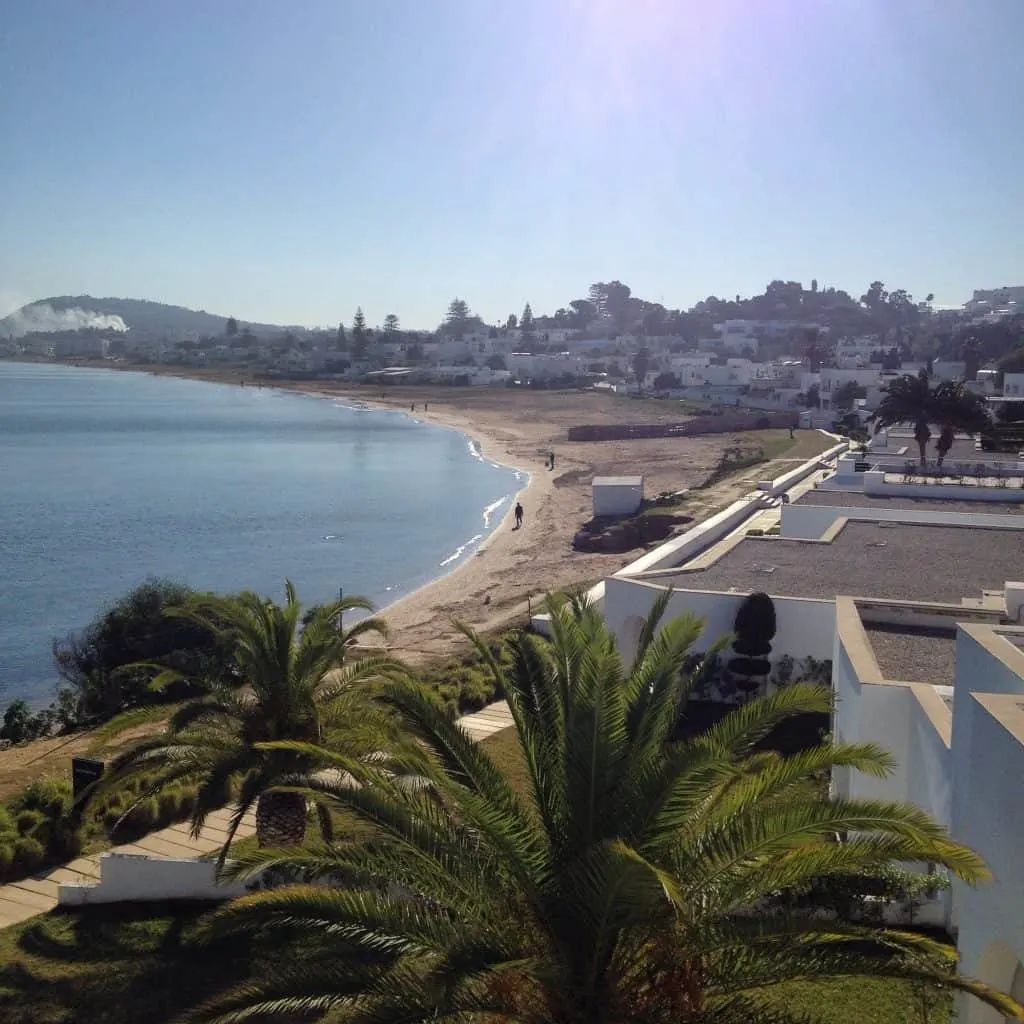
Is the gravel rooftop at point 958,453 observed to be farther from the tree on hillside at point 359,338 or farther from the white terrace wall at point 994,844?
the tree on hillside at point 359,338

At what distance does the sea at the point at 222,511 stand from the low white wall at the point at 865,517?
1115cm

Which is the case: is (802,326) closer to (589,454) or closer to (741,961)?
(589,454)

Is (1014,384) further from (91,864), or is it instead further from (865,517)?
(91,864)

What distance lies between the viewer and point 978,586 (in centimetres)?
1476

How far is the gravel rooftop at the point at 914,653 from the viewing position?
10234 millimetres

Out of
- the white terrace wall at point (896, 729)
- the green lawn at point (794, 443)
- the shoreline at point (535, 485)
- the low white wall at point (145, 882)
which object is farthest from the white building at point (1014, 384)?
the low white wall at point (145, 882)

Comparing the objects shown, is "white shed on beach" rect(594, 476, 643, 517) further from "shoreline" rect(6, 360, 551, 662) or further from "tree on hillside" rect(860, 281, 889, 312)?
"tree on hillside" rect(860, 281, 889, 312)

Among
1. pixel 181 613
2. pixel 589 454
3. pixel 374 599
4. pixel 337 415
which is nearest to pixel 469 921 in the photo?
pixel 181 613

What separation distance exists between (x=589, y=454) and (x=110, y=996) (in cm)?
5306

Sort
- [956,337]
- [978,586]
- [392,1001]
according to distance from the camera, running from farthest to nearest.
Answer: [956,337]
[978,586]
[392,1001]

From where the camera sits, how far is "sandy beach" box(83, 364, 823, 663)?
25.6 meters

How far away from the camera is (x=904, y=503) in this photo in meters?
22.5

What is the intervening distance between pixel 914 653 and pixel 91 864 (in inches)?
324

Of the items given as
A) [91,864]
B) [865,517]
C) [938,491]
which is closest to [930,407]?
[938,491]
